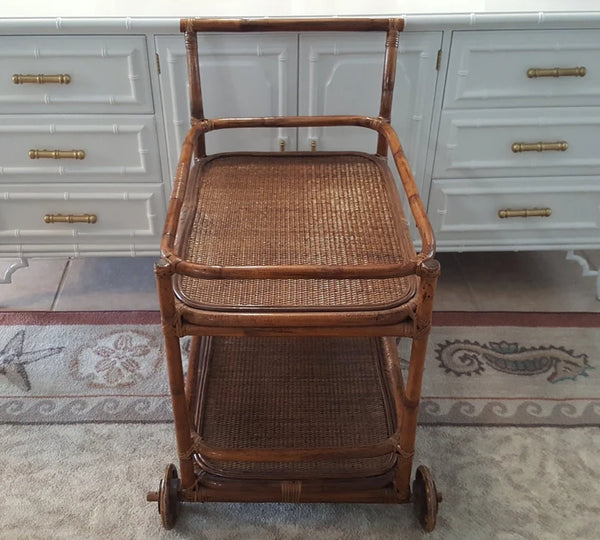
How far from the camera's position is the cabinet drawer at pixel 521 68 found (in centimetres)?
123

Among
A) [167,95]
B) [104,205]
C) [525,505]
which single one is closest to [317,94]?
[167,95]

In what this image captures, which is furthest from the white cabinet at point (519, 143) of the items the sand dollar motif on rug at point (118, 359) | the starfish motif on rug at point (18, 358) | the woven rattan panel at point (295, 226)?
the starfish motif on rug at point (18, 358)

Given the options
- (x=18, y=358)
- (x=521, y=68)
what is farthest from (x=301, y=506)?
(x=521, y=68)

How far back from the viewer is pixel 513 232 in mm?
1479

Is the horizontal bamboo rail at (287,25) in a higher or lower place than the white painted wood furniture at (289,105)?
higher

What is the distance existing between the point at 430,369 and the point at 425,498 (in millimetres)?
403

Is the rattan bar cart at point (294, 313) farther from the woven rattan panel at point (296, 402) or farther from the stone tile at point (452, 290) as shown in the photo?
the stone tile at point (452, 290)

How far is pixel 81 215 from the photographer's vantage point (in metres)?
1.41

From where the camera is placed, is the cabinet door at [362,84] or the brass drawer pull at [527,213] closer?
the cabinet door at [362,84]

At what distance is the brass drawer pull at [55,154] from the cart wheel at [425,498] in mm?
931

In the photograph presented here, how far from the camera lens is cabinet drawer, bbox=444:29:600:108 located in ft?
4.05

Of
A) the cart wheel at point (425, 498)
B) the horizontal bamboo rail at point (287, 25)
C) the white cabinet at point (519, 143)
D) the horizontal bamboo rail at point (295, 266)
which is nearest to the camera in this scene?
the horizontal bamboo rail at point (295, 266)

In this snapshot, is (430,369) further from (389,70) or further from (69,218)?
(69,218)

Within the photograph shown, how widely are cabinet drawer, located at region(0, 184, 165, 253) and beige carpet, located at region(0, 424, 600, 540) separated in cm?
44
